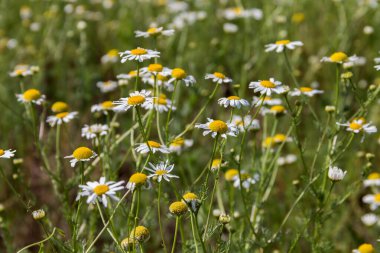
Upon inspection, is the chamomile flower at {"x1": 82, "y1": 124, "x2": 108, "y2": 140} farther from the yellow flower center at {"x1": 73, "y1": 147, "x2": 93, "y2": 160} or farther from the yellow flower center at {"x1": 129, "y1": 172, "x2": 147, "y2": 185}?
the yellow flower center at {"x1": 129, "y1": 172, "x2": 147, "y2": 185}

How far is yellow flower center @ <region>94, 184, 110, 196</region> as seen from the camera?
1907 mm

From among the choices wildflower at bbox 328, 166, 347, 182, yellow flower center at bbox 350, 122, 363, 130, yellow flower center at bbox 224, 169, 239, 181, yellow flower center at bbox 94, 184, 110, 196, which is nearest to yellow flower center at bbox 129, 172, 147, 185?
yellow flower center at bbox 94, 184, 110, 196

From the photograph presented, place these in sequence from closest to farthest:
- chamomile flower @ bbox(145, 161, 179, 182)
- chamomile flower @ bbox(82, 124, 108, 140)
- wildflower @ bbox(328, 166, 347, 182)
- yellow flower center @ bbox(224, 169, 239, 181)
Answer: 1. chamomile flower @ bbox(145, 161, 179, 182)
2. wildflower @ bbox(328, 166, 347, 182)
3. chamomile flower @ bbox(82, 124, 108, 140)
4. yellow flower center @ bbox(224, 169, 239, 181)

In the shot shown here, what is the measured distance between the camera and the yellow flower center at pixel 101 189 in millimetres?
1907

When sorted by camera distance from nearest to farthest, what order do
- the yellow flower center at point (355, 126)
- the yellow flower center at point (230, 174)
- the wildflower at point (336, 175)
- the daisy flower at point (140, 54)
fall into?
1. the wildflower at point (336, 175)
2. the daisy flower at point (140, 54)
3. the yellow flower center at point (355, 126)
4. the yellow flower center at point (230, 174)

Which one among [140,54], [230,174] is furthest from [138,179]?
[230,174]

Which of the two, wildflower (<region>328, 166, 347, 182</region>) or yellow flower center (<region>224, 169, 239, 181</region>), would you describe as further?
yellow flower center (<region>224, 169, 239, 181</region>)

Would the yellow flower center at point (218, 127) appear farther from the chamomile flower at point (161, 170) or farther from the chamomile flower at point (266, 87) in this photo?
the chamomile flower at point (266, 87)

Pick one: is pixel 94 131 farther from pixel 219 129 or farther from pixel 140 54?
pixel 219 129

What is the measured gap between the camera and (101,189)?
1.92m

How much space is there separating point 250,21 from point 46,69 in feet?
6.95

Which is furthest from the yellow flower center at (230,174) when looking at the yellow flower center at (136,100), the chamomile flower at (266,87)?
the yellow flower center at (136,100)

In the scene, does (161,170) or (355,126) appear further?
(355,126)

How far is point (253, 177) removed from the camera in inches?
111
